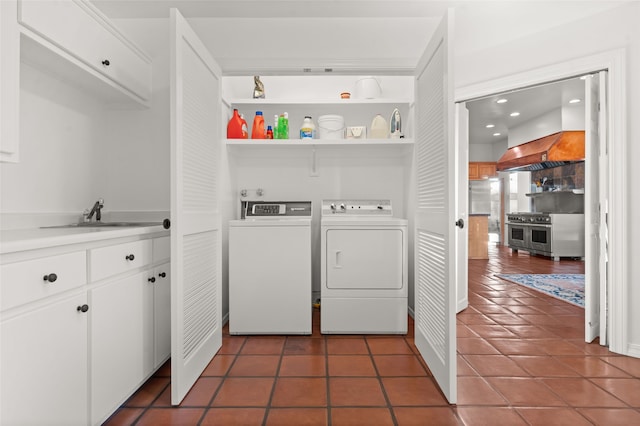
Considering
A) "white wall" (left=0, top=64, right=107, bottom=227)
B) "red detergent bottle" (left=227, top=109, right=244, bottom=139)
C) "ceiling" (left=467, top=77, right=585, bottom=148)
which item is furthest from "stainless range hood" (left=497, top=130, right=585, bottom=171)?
"white wall" (left=0, top=64, right=107, bottom=227)

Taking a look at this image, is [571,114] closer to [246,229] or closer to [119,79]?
[246,229]

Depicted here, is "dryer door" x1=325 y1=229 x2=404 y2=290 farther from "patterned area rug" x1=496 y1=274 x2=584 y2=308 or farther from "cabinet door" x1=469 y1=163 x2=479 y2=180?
"cabinet door" x1=469 y1=163 x2=479 y2=180

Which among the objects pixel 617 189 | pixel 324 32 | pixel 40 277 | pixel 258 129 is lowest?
pixel 40 277

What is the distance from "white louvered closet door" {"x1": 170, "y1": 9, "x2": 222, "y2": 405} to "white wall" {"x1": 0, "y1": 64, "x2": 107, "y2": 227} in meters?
0.76

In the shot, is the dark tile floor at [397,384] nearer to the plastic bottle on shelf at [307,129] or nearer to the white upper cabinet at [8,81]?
the white upper cabinet at [8,81]

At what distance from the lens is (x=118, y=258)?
1425mm

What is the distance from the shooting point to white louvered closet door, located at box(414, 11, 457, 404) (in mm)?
1573

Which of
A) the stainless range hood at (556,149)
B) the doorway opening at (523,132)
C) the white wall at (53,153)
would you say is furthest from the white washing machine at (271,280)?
the stainless range hood at (556,149)

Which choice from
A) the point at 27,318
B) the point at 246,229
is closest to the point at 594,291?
the point at 246,229

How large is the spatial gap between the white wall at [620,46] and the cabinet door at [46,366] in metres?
2.78

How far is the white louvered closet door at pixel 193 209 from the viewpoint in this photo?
5.06 feet

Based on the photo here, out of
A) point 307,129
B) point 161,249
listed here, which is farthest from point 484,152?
point 161,249

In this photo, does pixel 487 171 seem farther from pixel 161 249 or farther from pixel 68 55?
pixel 68 55

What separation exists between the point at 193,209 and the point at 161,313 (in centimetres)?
59
